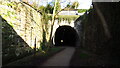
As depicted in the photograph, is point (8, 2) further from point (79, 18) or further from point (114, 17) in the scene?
point (79, 18)

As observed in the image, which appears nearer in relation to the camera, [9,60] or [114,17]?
[9,60]

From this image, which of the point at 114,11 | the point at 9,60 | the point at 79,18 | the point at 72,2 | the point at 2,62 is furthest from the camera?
the point at 79,18

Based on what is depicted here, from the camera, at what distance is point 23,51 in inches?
283

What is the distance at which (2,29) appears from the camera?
16.5ft

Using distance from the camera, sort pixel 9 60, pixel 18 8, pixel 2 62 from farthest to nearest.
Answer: pixel 18 8, pixel 9 60, pixel 2 62

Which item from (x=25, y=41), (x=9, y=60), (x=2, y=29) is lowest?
(x=9, y=60)

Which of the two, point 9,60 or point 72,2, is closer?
point 9,60

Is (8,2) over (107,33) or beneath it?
over

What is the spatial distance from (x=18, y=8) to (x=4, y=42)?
259 centimetres

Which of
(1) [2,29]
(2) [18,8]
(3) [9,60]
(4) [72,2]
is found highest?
(4) [72,2]

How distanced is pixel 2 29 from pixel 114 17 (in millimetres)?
6105

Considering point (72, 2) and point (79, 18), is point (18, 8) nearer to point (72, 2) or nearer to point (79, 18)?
point (72, 2)

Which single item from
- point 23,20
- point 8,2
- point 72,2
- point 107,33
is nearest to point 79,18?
point 72,2

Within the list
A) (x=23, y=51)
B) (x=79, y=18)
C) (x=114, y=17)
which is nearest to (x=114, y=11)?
(x=114, y=17)
